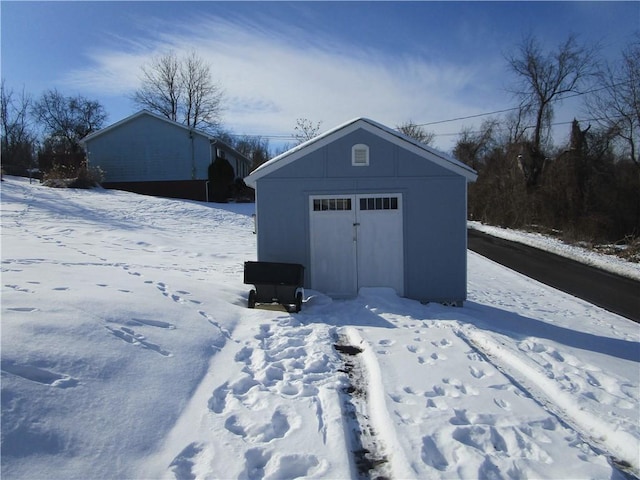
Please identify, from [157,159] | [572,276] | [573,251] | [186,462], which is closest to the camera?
[186,462]

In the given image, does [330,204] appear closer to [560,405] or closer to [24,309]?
[560,405]

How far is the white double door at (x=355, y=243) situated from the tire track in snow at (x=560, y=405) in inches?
112

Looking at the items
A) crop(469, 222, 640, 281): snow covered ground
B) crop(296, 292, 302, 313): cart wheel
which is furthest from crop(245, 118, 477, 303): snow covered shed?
crop(469, 222, 640, 281): snow covered ground

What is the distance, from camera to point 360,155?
8.77 m

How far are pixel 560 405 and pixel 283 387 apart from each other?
109 inches

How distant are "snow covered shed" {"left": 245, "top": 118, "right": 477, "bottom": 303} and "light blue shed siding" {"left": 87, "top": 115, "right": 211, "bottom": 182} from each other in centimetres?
1971

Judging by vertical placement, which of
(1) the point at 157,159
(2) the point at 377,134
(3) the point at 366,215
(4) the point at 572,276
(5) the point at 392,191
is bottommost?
(4) the point at 572,276

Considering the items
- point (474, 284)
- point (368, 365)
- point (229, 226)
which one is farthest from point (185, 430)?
point (229, 226)

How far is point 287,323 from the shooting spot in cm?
663

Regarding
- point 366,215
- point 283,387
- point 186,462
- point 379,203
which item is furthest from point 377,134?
point 186,462

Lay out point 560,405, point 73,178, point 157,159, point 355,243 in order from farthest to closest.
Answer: point 157,159
point 73,178
point 355,243
point 560,405

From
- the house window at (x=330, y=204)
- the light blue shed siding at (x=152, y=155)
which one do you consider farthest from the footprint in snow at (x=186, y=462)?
the light blue shed siding at (x=152, y=155)

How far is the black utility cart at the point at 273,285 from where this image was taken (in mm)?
7457

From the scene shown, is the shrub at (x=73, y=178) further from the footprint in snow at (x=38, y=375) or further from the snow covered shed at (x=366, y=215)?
the footprint in snow at (x=38, y=375)
